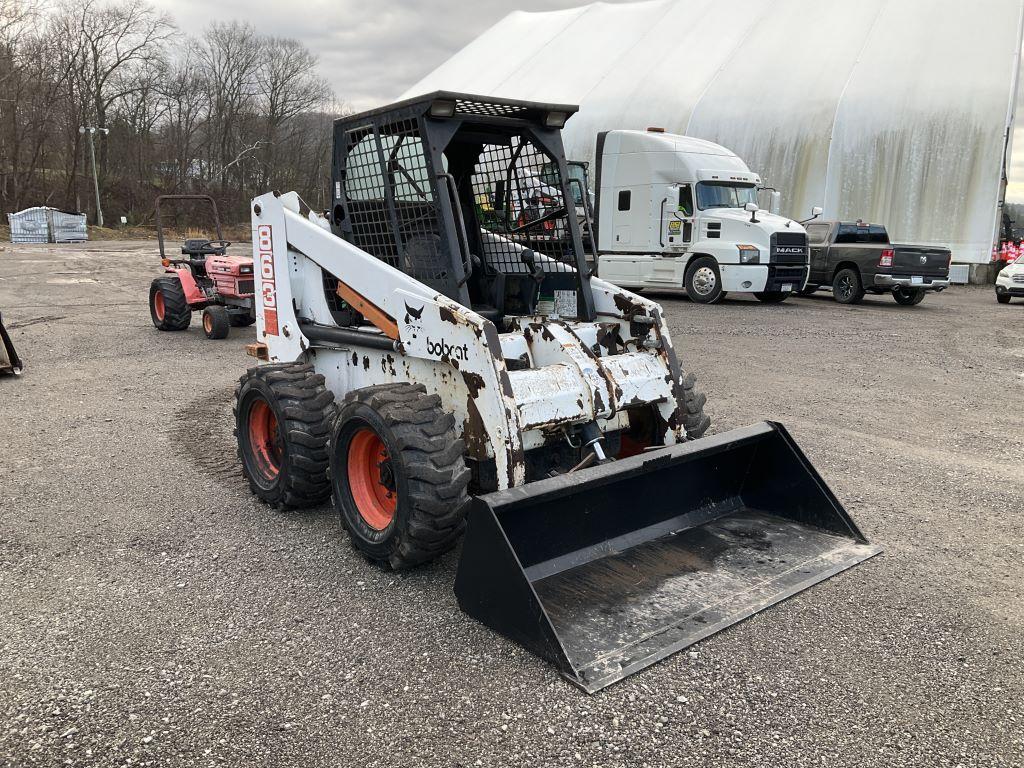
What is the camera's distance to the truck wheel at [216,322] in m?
10.8

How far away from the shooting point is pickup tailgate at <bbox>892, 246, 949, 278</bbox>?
1662 centimetres

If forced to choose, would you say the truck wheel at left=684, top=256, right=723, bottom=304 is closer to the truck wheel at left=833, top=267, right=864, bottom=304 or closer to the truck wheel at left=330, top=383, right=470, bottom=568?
the truck wheel at left=833, top=267, right=864, bottom=304

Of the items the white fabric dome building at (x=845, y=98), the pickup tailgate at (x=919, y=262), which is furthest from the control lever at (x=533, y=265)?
the white fabric dome building at (x=845, y=98)

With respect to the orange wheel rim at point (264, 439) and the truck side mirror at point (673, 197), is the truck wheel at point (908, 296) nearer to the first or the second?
the truck side mirror at point (673, 197)

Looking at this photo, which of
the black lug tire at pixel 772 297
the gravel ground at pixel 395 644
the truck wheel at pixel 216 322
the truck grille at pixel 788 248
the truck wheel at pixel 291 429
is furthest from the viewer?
the black lug tire at pixel 772 297

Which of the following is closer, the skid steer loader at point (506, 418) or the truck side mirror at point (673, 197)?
the skid steer loader at point (506, 418)

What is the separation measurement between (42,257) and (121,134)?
28.5 metres

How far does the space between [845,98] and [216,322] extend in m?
20.9

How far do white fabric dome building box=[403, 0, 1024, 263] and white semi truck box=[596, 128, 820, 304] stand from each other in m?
7.93

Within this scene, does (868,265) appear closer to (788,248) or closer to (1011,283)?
(788,248)

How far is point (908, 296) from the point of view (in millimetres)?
17344

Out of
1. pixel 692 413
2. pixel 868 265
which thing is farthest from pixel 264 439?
pixel 868 265

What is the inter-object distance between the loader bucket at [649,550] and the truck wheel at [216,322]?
832 cm

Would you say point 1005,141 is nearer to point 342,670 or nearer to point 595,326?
point 595,326
